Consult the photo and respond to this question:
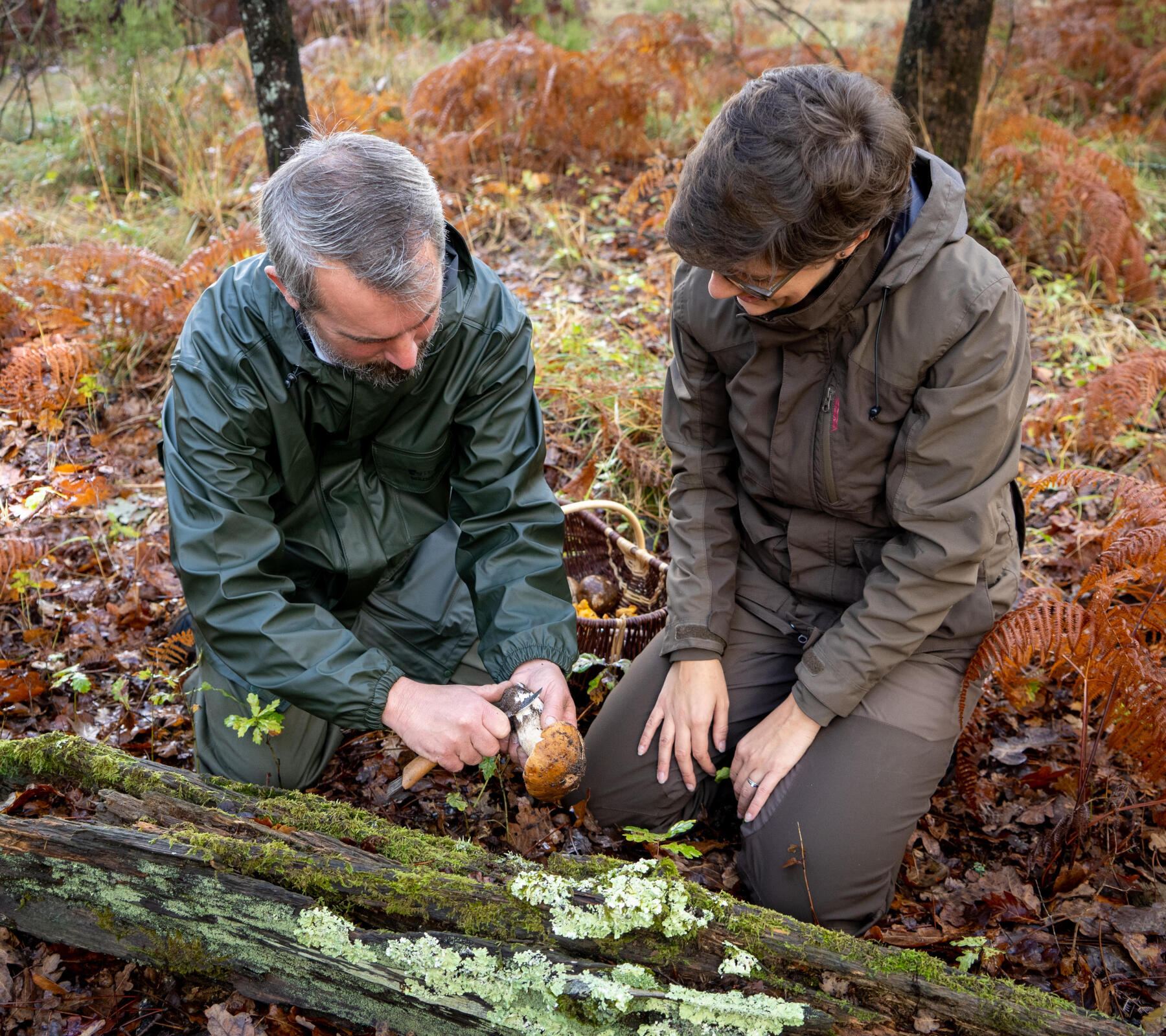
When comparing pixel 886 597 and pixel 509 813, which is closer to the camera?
pixel 886 597

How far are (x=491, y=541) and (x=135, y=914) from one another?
4.66 ft

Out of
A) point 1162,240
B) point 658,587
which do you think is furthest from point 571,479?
point 1162,240

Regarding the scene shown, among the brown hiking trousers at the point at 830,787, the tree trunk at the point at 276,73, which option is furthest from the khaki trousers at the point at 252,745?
the tree trunk at the point at 276,73

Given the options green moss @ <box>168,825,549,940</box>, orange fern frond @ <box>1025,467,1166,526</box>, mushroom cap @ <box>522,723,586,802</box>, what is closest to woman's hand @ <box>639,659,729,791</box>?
mushroom cap @ <box>522,723,586,802</box>

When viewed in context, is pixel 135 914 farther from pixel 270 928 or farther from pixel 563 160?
pixel 563 160

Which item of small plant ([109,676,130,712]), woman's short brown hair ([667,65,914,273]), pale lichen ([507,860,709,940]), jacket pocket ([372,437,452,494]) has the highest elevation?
woman's short brown hair ([667,65,914,273])

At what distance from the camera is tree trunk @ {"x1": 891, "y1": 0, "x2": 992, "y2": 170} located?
5.19m

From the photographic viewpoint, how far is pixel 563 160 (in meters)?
7.03

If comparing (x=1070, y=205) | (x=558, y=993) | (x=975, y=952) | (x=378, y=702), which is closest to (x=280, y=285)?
(x=378, y=702)

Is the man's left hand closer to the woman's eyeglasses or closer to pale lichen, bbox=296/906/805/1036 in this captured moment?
pale lichen, bbox=296/906/805/1036

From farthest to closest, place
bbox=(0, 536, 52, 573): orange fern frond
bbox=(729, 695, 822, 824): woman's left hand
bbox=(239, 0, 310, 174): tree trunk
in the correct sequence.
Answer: bbox=(239, 0, 310, 174): tree trunk, bbox=(0, 536, 52, 573): orange fern frond, bbox=(729, 695, 822, 824): woman's left hand

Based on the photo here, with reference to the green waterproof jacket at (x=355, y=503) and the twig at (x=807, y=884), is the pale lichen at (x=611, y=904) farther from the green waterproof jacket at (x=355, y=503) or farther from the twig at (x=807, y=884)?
the green waterproof jacket at (x=355, y=503)

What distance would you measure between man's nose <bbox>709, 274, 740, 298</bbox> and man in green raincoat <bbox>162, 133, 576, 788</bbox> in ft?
2.51

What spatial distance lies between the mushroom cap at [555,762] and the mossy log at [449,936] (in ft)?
0.95
